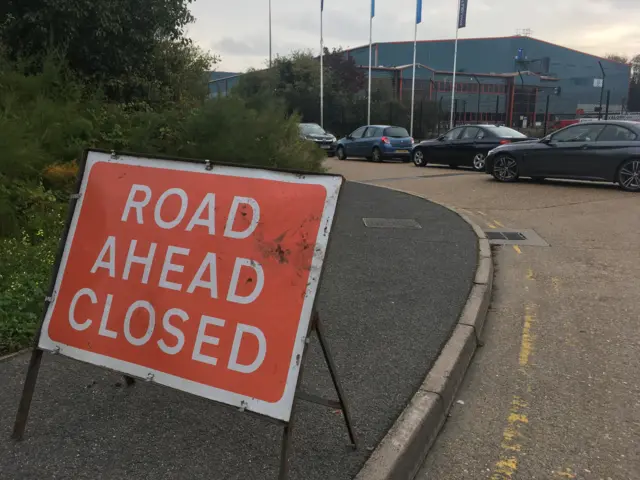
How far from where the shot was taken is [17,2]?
1008cm

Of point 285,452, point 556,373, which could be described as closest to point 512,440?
point 556,373

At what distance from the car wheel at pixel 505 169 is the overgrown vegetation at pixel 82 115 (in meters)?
4.83

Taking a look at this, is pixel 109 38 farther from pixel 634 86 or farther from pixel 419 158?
pixel 634 86

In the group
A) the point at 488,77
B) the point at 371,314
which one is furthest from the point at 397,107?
the point at 371,314

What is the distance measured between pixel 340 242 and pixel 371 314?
2.78 meters

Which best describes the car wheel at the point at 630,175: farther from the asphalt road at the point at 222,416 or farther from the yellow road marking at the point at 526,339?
the asphalt road at the point at 222,416

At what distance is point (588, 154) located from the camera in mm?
13000

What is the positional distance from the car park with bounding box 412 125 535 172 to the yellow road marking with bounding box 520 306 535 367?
12935 mm

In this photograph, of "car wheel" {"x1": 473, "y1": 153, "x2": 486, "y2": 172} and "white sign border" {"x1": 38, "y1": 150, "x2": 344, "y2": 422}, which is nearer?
"white sign border" {"x1": 38, "y1": 150, "x2": 344, "y2": 422}

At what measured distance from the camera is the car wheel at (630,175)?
12.6m

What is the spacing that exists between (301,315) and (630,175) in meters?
12.3

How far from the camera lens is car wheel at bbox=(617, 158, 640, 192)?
12.6 metres

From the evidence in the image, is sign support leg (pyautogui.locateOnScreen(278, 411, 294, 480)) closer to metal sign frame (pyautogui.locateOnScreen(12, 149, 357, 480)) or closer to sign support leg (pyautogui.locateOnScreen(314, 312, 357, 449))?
metal sign frame (pyautogui.locateOnScreen(12, 149, 357, 480))

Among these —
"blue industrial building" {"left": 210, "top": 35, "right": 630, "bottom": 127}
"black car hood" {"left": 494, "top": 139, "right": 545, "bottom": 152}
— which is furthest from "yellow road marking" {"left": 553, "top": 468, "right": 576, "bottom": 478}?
"blue industrial building" {"left": 210, "top": 35, "right": 630, "bottom": 127}
